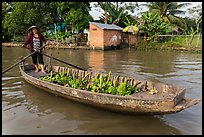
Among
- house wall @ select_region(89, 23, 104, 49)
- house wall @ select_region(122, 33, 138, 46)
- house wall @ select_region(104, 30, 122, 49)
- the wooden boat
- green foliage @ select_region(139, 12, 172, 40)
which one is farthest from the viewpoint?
house wall @ select_region(122, 33, 138, 46)

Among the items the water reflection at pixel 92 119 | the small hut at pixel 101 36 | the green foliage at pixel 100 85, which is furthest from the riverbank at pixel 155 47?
the water reflection at pixel 92 119

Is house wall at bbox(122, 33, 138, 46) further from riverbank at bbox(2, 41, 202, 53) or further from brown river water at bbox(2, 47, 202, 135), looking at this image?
brown river water at bbox(2, 47, 202, 135)

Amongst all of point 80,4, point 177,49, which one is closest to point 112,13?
point 80,4

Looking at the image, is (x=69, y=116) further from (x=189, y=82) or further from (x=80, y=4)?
(x=80, y=4)

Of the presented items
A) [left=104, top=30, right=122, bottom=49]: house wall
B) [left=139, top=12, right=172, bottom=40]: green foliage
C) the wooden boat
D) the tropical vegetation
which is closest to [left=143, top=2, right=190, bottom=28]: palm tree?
the tropical vegetation

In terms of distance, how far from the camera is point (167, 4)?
22406mm

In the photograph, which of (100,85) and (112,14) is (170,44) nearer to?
(112,14)

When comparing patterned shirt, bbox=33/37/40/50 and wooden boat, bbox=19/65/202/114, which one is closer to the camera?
wooden boat, bbox=19/65/202/114

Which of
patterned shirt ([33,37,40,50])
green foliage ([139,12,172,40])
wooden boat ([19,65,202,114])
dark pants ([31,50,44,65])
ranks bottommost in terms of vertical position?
wooden boat ([19,65,202,114])

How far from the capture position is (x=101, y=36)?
17469mm

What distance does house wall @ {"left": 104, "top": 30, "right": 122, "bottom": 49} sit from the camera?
17.7 m

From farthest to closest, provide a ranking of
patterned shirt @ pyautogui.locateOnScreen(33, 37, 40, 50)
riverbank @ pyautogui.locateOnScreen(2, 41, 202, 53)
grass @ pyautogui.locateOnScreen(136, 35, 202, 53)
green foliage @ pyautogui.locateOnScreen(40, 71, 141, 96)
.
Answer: grass @ pyautogui.locateOnScreen(136, 35, 202, 53) < riverbank @ pyautogui.locateOnScreen(2, 41, 202, 53) < patterned shirt @ pyautogui.locateOnScreen(33, 37, 40, 50) < green foliage @ pyautogui.locateOnScreen(40, 71, 141, 96)

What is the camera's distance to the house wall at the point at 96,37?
17519mm

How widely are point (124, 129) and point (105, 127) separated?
0.32 m
